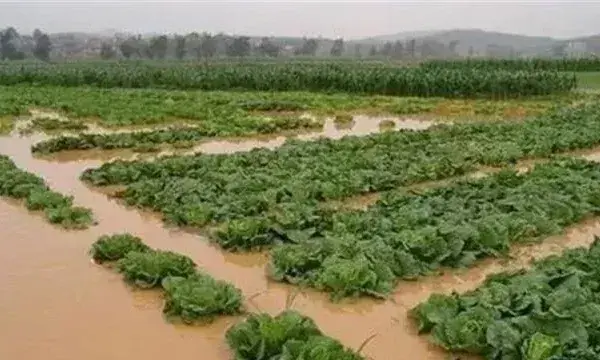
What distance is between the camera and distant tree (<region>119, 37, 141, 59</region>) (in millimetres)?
91625

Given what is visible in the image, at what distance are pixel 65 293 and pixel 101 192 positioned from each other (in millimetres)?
4688

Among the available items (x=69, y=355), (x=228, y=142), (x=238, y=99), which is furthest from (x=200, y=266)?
(x=238, y=99)

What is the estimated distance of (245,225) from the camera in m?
8.62

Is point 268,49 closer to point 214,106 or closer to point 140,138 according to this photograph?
point 214,106

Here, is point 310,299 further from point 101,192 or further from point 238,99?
point 238,99

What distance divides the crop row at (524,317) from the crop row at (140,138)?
1096cm

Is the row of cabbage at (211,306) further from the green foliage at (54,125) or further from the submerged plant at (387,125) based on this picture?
the submerged plant at (387,125)

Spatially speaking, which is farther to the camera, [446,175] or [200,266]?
[446,175]

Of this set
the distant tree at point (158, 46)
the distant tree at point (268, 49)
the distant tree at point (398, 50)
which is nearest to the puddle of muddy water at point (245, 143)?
the distant tree at point (158, 46)

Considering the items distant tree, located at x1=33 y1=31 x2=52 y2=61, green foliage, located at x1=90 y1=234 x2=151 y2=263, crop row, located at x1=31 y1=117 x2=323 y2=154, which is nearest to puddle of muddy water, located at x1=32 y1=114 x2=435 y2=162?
crop row, located at x1=31 y1=117 x2=323 y2=154

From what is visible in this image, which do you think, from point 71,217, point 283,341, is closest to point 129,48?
point 71,217

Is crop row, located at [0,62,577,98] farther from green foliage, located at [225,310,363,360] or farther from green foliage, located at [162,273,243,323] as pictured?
green foliage, located at [225,310,363,360]

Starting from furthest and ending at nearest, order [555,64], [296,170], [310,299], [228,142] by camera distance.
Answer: [555,64], [228,142], [296,170], [310,299]

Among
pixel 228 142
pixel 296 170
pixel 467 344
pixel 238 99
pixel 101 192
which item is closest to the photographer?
pixel 467 344
